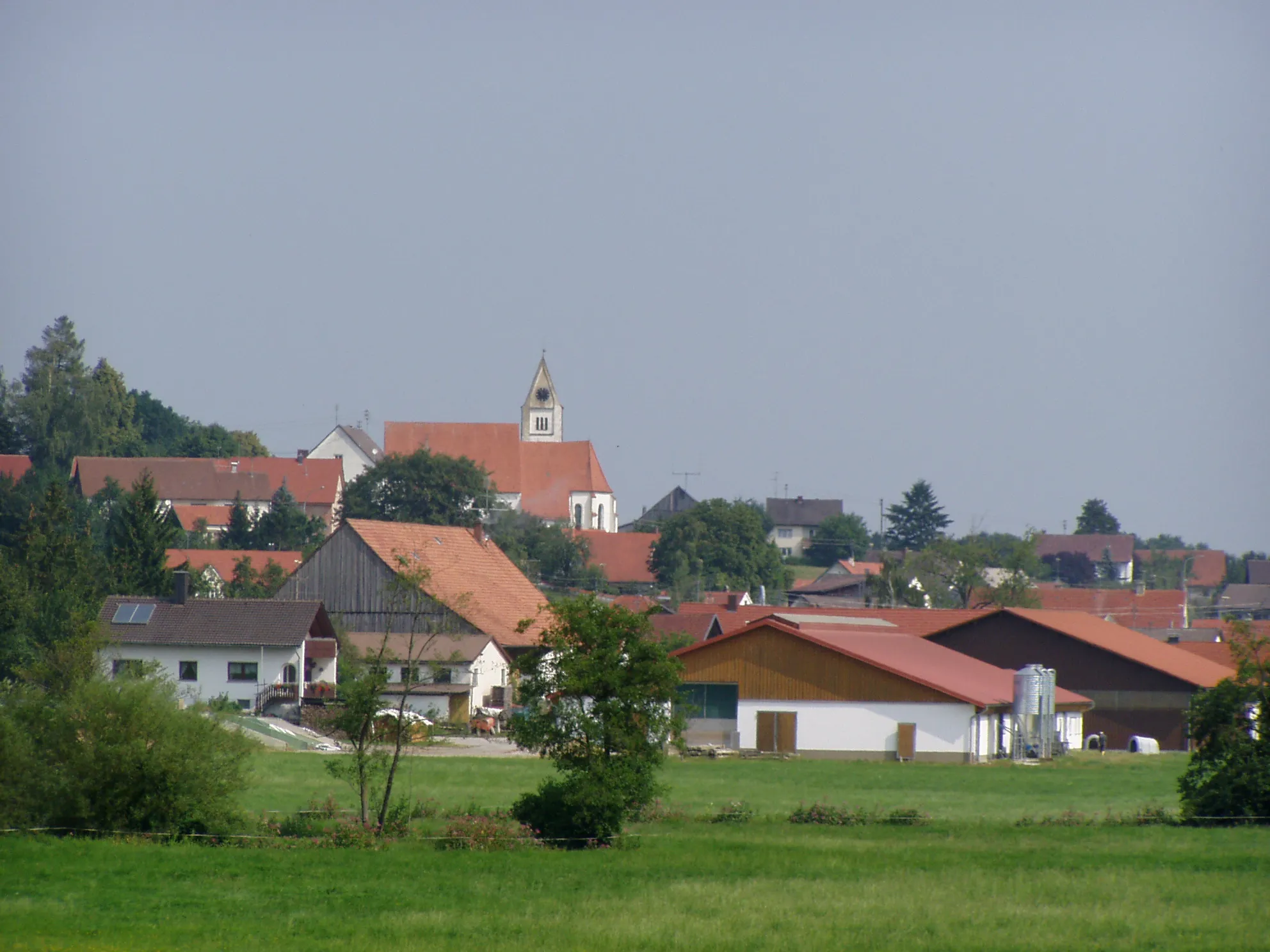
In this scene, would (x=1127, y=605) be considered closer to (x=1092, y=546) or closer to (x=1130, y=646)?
(x=1130, y=646)

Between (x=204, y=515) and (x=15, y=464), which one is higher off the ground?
(x=15, y=464)

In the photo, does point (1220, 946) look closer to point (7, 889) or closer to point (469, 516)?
point (7, 889)

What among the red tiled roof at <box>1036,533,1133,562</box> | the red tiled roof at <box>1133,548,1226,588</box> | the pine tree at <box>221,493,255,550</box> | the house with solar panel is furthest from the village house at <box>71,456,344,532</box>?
the red tiled roof at <box>1133,548,1226,588</box>

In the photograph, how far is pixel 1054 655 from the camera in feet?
176

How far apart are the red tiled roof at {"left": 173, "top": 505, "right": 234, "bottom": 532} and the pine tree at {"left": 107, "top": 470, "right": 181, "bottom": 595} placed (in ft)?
154

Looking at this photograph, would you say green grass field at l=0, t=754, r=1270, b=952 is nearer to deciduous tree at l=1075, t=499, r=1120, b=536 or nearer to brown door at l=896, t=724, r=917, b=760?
brown door at l=896, t=724, r=917, b=760

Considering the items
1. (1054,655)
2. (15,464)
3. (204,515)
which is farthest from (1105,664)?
(15,464)

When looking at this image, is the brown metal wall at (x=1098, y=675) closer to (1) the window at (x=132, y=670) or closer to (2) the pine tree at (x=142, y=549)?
(2) the pine tree at (x=142, y=549)

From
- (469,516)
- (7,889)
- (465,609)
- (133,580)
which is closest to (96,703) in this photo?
(7,889)

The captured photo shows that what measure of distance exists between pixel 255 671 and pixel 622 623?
29.9 metres

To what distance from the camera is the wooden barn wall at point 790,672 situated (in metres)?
42.9

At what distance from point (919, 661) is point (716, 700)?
22.3 feet

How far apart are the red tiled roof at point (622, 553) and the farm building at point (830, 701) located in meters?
76.3

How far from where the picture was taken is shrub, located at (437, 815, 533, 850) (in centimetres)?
2100
